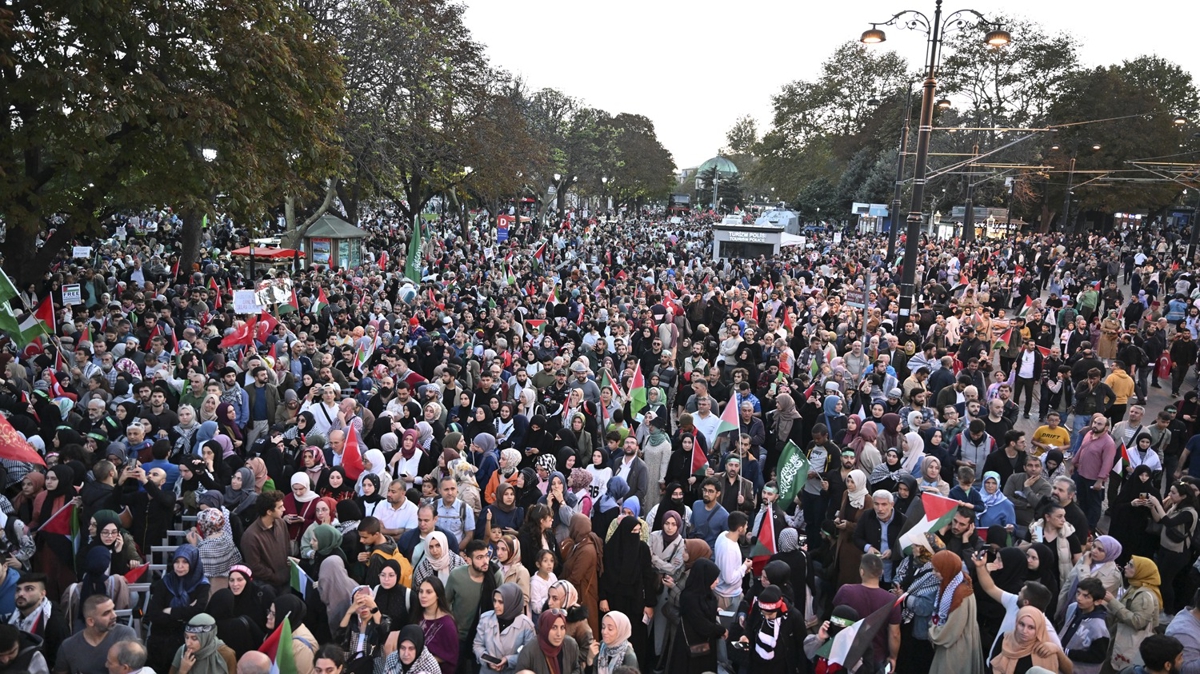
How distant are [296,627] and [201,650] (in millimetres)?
552

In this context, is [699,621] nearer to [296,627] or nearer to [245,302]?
[296,627]

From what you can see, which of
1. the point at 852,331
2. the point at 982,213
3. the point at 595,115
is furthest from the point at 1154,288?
the point at 595,115

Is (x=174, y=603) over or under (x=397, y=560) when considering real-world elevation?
under

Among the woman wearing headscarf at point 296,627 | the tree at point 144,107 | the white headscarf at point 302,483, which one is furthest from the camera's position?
the tree at point 144,107

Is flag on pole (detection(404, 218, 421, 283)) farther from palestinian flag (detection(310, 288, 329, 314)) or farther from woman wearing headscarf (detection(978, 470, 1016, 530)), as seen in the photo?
woman wearing headscarf (detection(978, 470, 1016, 530))

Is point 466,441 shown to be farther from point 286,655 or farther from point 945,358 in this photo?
point 945,358

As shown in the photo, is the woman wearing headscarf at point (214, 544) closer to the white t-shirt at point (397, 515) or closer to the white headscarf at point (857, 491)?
the white t-shirt at point (397, 515)

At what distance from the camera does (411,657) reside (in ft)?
17.5

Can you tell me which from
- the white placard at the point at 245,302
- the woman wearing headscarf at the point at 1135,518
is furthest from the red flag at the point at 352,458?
the woman wearing headscarf at the point at 1135,518

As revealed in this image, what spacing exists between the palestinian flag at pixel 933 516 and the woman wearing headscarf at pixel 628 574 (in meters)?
1.93

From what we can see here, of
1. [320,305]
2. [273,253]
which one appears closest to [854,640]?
[320,305]

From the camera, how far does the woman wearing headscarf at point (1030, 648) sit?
5.27 m

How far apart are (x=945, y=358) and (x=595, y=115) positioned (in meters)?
60.8

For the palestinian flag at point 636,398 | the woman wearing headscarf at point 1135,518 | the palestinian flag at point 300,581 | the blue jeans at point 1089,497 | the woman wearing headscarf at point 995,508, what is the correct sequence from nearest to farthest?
the palestinian flag at point 300,581 < the woman wearing headscarf at point 995,508 < the woman wearing headscarf at point 1135,518 < the blue jeans at point 1089,497 < the palestinian flag at point 636,398
